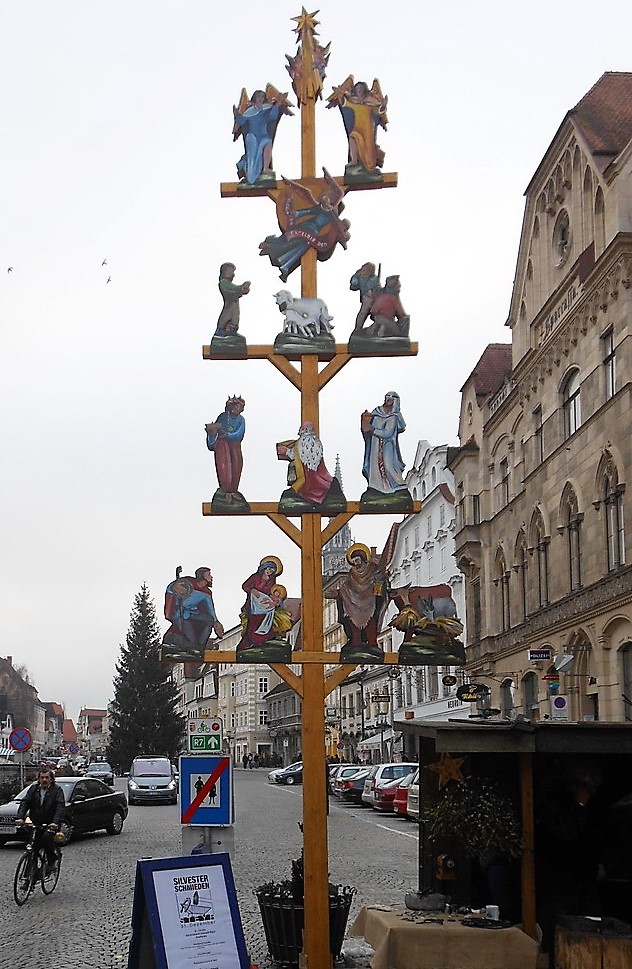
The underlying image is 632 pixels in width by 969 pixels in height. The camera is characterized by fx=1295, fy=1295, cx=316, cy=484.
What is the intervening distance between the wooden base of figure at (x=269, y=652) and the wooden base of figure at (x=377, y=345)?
2.94 m

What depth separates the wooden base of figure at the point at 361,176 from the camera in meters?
13.1

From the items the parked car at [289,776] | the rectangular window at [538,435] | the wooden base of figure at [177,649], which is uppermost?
the rectangular window at [538,435]

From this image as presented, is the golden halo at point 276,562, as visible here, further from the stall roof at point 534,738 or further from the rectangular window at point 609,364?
the rectangular window at point 609,364

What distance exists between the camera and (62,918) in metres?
16.7

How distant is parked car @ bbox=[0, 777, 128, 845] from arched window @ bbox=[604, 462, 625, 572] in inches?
558

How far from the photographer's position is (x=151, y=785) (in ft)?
173

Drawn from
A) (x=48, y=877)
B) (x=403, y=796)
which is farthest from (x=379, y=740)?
(x=48, y=877)

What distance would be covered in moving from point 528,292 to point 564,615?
37.0 feet

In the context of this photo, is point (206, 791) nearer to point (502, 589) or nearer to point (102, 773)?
point (502, 589)

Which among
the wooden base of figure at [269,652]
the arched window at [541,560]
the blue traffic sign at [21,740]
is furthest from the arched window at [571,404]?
the wooden base of figure at [269,652]

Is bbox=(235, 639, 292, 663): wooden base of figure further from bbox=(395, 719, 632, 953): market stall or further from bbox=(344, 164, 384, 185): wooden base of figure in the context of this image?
bbox=(344, 164, 384, 185): wooden base of figure

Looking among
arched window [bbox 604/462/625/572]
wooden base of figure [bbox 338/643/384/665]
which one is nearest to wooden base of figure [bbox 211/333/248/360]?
wooden base of figure [bbox 338/643/384/665]

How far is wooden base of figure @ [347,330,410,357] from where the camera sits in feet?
41.8

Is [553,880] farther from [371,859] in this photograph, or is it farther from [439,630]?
[371,859]
